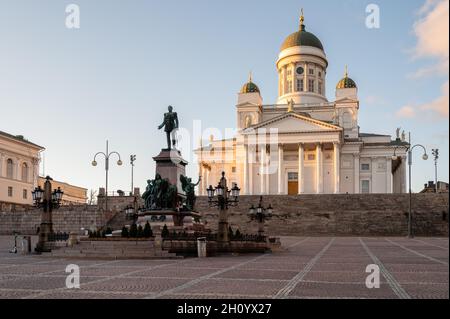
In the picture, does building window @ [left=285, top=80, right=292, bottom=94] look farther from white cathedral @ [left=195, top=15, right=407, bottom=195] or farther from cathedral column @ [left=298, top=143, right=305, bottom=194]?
cathedral column @ [left=298, top=143, right=305, bottom=194]

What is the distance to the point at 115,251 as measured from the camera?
977 inches

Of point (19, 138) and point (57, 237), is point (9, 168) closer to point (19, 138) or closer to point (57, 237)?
point (19, 138)

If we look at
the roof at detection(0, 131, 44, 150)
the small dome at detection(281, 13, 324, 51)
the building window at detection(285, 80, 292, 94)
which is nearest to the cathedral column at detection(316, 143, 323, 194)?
the building window at detection(285, 80, 292, 94)

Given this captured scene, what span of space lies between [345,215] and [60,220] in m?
28.0

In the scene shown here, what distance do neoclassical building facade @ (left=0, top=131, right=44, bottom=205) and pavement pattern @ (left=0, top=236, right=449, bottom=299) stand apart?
6021cm

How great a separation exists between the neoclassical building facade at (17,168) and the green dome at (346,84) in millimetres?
48371

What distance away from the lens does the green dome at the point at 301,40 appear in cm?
9901

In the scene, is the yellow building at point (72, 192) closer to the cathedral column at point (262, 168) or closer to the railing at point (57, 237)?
the cathedral column at point (262, 168)

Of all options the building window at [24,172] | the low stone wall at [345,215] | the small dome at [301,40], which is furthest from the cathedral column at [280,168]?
the building window at [24,172]

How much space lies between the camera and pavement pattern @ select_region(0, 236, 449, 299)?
13.2m

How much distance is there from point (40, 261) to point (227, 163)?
2710 inches

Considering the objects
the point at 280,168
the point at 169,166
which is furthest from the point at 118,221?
the point at 280,168

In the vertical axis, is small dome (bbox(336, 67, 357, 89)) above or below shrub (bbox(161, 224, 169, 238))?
above
